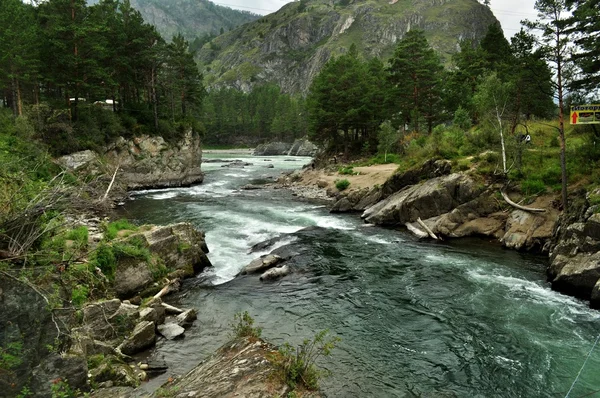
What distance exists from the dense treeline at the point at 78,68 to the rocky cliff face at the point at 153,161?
1891 mm

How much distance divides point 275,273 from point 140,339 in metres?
7.95

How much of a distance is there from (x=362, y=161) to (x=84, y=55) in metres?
38.9

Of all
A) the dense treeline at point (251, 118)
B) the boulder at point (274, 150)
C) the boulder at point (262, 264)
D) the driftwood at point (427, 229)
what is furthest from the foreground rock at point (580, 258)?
the dense treeline at point (251, 118)

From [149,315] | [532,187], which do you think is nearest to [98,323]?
[149,315]

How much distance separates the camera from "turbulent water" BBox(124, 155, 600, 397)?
10562 millimetres

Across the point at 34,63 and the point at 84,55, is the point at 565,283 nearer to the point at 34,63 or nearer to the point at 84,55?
the point at 84,55

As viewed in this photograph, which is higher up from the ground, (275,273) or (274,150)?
(274,150)

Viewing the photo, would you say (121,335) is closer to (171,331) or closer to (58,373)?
(171,331)

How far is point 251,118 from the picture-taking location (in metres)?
145

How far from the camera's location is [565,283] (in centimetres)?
1597

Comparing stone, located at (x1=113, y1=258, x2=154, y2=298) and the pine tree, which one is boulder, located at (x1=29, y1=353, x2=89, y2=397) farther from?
the pine tree

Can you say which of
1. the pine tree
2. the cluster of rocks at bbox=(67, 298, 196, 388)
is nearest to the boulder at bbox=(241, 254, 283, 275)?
the cluster of rocks at bbox=(67, 298, 196, 388)

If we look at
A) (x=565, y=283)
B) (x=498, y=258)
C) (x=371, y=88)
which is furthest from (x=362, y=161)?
(x=565, y=283)

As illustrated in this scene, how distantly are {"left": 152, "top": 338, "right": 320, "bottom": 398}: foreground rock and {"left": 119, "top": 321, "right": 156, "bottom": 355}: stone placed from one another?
3.30 meters
